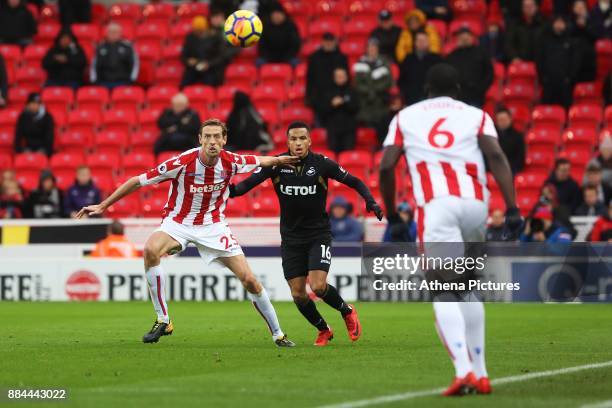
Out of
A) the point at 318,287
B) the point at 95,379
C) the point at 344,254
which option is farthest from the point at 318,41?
the point at 95,379

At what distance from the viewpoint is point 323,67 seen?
21.6 meters

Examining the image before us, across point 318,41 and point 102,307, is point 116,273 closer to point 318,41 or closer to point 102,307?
point 102,307

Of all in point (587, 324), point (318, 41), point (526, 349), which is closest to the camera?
point (526, 349)

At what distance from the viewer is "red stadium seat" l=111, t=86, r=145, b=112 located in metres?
24.1

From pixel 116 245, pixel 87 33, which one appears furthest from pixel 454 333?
pixel 87 33

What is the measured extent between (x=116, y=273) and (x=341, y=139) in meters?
4.60

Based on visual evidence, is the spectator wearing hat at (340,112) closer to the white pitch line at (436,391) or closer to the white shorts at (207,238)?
the white shorts at (207,238)

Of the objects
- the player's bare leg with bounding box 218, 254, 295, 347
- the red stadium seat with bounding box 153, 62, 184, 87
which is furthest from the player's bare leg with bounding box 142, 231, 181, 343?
the red stadium seat with bounding box 153, 62, 184, 87

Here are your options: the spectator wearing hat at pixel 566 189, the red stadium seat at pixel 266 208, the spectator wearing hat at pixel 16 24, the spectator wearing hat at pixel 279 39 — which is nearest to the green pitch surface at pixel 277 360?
the spectator wearing hat at pixel 566 189

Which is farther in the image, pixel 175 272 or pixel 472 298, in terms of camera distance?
pixel 175 272

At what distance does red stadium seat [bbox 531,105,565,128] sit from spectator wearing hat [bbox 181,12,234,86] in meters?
5.91

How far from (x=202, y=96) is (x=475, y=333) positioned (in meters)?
16.1

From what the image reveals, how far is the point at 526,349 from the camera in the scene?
11195mm

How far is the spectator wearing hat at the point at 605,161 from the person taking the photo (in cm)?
1956
